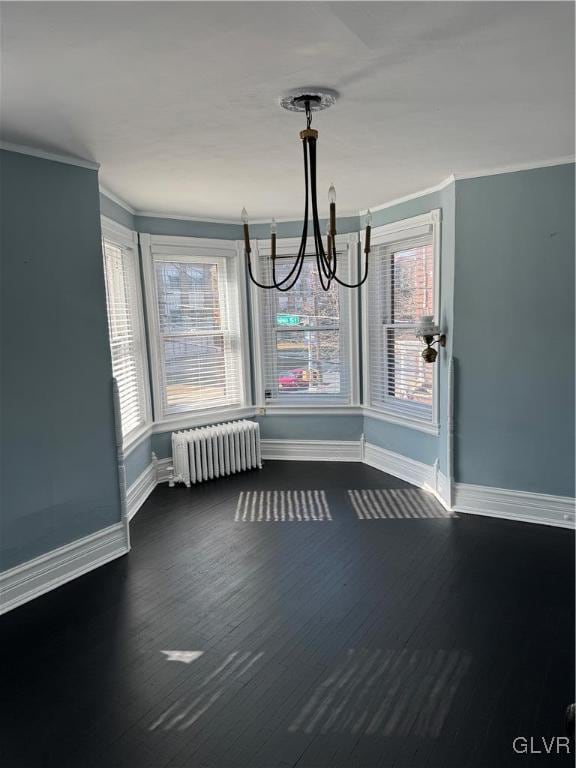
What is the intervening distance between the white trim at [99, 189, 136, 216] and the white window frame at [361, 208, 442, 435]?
224 centimetres

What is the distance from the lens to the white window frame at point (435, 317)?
178 inches

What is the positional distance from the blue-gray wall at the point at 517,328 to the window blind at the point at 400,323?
1.80ft

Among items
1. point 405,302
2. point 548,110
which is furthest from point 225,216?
point 548,110

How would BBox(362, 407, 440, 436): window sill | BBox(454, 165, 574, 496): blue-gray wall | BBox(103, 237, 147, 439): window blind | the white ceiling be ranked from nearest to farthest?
1. the white ceiling
2. BBox(454, 165, 574, 496): blue-gray wall
3. BBox(103, 237, 147, 439): window blind
4. BBox(362, 407, 440, 436): window sill

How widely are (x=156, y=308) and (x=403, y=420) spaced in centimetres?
257

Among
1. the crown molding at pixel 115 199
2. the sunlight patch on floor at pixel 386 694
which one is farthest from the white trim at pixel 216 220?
the sunlight patch on floor at pixel 386 694

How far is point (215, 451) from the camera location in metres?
5.40

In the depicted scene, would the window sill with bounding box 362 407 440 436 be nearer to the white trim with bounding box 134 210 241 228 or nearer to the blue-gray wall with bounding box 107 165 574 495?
the blue-gray wall with bounding box 107 165 574 495

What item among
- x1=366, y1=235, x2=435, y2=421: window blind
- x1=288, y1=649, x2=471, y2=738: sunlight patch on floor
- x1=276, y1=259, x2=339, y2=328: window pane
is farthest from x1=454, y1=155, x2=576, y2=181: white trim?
x1=288, y1=649, x2=471, y2=738: sunlight patch on floor

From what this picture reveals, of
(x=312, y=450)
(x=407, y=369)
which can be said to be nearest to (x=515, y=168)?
(x=407, y=369)

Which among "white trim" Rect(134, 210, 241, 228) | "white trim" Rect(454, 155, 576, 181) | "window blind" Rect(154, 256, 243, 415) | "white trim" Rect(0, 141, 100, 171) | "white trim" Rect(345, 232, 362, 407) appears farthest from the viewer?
"white trim" Rect(345, 232, 362, 407)

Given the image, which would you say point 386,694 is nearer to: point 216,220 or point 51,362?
point 51,362

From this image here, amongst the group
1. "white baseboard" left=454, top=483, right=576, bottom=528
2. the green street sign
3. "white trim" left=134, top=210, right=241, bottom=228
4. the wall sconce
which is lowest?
"white baseboard" left=454, top=483, right=576, bottom=528

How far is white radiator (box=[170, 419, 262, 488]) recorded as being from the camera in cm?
525
